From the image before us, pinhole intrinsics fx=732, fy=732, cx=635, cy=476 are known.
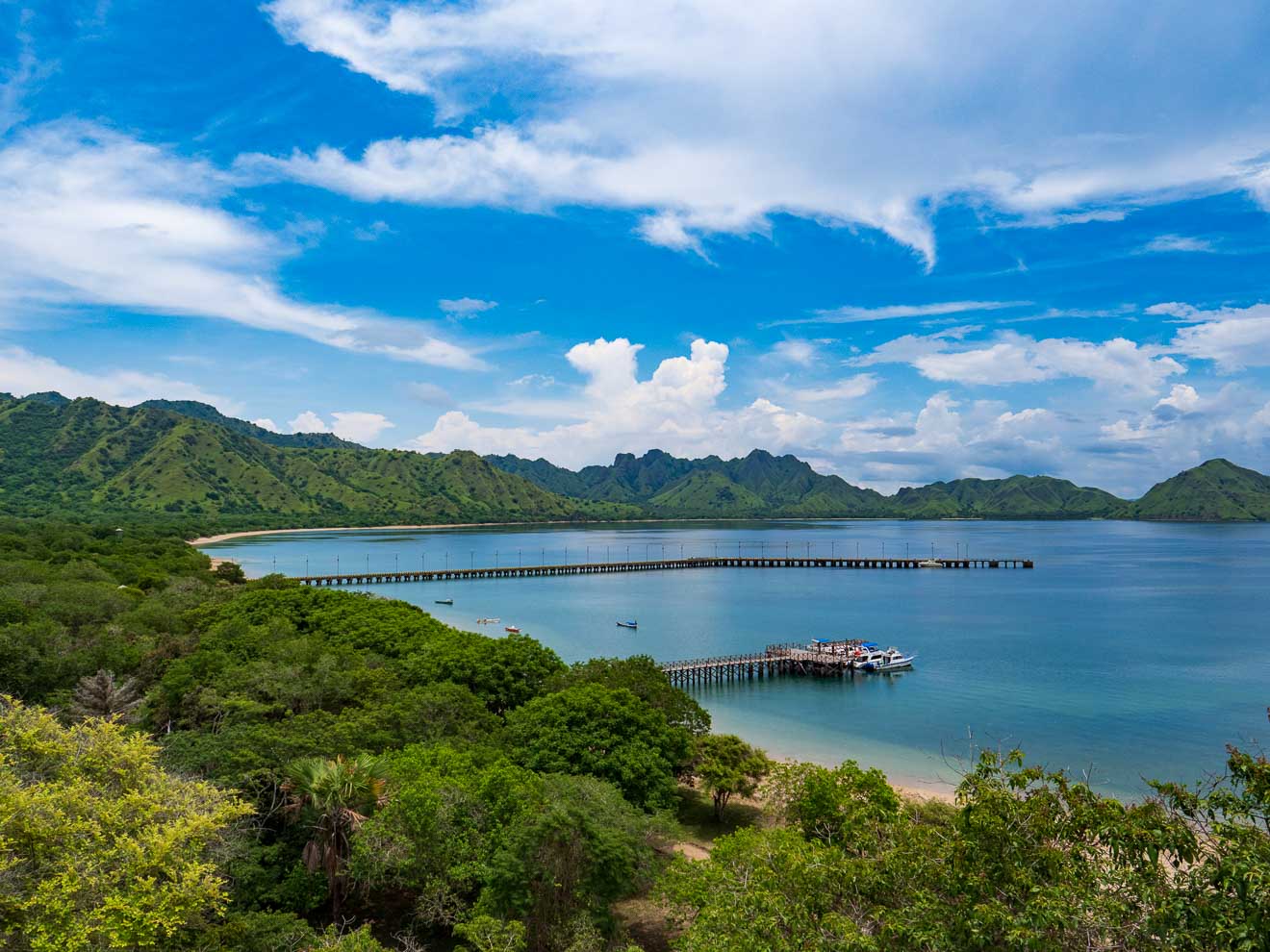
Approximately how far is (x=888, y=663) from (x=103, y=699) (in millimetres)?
55398

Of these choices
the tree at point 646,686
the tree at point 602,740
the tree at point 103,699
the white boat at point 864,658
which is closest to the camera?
the tree at point 602,740

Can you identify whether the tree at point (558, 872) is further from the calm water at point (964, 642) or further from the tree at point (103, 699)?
the tree at point (103, 699)

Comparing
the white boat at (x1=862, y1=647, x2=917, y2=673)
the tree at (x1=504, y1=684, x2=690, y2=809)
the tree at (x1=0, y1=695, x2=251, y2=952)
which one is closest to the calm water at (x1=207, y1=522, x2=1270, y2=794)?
the white boat at (x1=862, y1=647, x2=917, y2=673)

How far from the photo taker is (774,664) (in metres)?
65.1

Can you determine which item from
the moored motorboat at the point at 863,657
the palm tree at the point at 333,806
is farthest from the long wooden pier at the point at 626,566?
the palm tree at the point at 333,806

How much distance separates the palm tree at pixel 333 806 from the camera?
62.5ft

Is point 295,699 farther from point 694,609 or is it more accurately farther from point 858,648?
point 694,609

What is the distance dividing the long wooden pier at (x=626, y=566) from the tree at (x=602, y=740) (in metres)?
87.4

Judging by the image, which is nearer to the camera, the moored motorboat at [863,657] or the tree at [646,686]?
the tree at [646,686]

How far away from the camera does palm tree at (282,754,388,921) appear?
19.1 metres

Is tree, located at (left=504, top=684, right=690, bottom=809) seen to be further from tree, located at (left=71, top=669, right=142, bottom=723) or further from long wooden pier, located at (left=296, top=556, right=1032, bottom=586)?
long wooden pier, located at (left=296, top=556, right=1032, bottom=586)

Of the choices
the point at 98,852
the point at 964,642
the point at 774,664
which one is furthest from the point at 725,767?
the point at 964,642

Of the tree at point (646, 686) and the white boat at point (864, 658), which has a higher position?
the tree at point (646, 686)

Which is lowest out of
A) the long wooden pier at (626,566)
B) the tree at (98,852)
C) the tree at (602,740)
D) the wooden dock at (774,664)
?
the wooden dock at (774,664)
